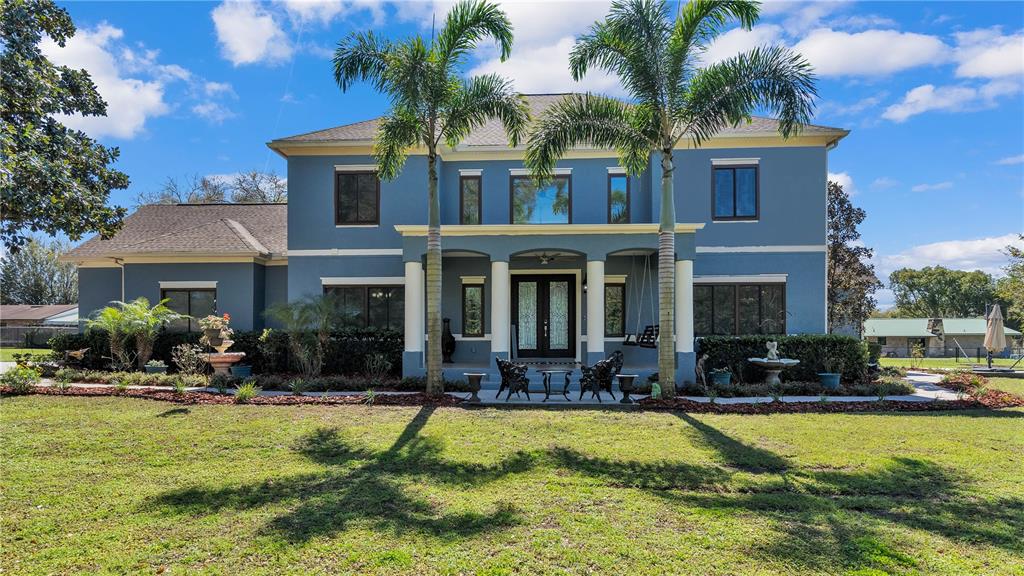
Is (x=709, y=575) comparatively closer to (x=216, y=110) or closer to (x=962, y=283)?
(x=216, y=110)

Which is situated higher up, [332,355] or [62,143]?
[62,143]

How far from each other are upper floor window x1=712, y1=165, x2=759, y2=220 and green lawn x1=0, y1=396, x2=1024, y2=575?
340 inches

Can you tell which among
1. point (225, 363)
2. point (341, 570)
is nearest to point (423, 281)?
point (225, 363)

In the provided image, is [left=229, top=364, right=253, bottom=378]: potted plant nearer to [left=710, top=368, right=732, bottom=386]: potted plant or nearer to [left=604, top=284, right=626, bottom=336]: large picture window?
[left=604, top=284, right=626, bottom=336]: large picture window

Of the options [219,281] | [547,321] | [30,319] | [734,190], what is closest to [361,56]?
[547,321]

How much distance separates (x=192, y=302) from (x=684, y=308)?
1595 centimetres

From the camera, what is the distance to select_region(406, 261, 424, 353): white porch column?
14.7 m

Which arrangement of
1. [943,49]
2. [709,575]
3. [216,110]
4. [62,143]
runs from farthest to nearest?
[216,110], [943,49], [62,143], [709,575]

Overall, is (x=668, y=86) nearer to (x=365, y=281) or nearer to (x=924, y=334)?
(x=365, y=281)

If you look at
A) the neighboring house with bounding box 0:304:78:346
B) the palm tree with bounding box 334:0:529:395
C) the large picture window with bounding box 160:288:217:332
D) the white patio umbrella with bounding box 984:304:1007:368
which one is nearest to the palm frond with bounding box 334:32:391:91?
the palm tree with bounding box 334:0:529:395

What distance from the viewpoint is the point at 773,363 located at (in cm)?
1392

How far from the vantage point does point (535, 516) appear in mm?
5320

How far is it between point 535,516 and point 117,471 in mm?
5175

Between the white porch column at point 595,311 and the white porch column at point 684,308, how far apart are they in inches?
78.6
